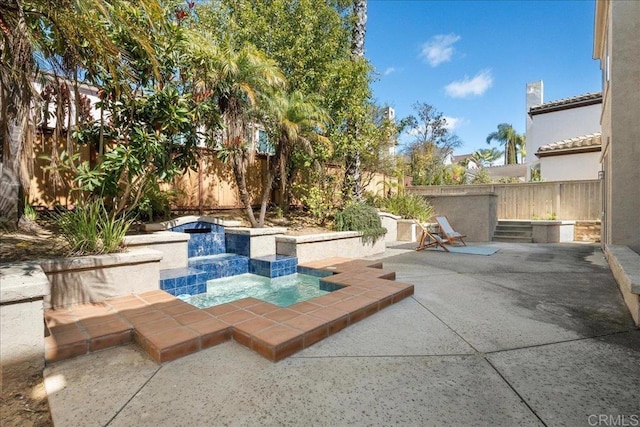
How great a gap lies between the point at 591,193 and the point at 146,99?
1375cm

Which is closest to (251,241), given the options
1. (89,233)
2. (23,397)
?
(89,233)

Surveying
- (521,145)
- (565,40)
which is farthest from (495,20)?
(521,145)

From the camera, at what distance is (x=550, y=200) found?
1167 cm

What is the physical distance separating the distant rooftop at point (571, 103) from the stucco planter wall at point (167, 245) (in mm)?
21740

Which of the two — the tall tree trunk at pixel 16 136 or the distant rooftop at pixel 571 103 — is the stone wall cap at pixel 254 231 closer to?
the tall tree trunk at pixel 16 136

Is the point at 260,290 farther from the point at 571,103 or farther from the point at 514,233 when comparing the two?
the point at 571,103

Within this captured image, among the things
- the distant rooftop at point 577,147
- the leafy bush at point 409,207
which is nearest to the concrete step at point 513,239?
the leafy bush at point 409,207

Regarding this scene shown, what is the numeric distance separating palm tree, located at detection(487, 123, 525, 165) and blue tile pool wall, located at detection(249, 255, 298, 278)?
45087 mm

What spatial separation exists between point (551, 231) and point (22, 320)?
13186mm

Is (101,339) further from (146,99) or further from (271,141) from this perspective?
(271,141)

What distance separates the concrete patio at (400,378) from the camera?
75.7 inches

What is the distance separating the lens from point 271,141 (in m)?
8.28

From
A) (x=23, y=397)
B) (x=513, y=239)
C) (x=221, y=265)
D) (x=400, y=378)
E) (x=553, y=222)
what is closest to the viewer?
(x=23, y=397)

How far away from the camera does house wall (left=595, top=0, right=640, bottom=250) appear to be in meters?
5.94
